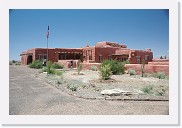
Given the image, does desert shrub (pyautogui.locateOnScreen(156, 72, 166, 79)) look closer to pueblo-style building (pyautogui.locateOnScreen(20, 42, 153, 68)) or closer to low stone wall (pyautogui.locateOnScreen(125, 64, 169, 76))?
low stone wall (pyautogui.locateOnScreen(125, 64, 169, 76))

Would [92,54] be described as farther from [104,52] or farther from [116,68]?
[116,68]

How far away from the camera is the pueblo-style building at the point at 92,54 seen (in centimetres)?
2705

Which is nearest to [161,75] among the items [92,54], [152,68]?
[152,68]

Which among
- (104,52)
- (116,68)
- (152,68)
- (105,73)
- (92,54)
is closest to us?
(105,73)

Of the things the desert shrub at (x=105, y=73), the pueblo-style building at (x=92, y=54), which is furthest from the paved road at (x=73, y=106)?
the pueblo-style building at (x=92, y=54)

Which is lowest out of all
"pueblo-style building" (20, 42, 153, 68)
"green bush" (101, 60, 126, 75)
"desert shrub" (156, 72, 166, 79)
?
"desert shrub" (156, 72, 166, 79)

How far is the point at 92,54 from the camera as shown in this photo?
28.5m

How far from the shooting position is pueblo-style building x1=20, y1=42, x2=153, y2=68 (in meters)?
27.0

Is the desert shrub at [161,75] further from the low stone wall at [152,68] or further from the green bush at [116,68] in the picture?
the green bush at [116,68]

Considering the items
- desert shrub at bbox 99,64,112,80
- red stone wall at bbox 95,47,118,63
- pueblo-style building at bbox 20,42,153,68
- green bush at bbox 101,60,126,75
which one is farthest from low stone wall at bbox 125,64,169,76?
red stone wall at bbox 95,47,118,63

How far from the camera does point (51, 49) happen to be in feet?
98.8

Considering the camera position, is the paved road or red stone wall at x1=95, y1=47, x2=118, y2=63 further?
red stone wall at x1=95, y1=47, x2=118, y2=63
